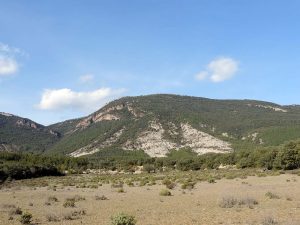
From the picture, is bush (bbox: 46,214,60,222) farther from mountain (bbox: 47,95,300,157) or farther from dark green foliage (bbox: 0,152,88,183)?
mountain (bbox: 47,95,300,157)

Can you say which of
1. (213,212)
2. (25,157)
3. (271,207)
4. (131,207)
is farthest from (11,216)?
(25,157)

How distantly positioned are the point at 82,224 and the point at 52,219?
2223mm

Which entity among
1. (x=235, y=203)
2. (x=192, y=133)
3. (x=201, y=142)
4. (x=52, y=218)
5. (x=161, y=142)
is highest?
(x=192, y=133)

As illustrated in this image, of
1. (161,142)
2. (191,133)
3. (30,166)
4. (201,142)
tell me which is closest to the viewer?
(30,166)

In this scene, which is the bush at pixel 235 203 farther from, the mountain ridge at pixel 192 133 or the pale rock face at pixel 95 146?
the pale rock face at pixel 95 146

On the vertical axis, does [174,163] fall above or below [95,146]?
below

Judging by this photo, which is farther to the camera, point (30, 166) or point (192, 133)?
point (192, 133)

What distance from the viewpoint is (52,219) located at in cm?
2245

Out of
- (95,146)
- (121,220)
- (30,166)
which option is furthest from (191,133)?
(121,220)

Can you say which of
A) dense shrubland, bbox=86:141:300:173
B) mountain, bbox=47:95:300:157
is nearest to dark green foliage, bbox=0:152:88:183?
dense shrubland, bbox=86:141:300:173

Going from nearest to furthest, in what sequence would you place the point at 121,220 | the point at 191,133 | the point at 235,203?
the point at 121,220, the point at 235,203, the point at 191,133

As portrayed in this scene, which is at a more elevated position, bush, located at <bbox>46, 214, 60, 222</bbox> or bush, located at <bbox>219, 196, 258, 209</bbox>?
bush, located at <bbox>219, 196, 258, 209</bbox>

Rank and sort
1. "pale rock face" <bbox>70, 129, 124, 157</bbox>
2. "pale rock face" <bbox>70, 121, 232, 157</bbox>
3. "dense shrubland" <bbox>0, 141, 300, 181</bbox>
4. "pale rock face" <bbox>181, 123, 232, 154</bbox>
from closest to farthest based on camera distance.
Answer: "dense shrubland" <bbox>0, 141, 300, 181</bbox>, "pale rock face" <bbox>181, 123, 232, 154</bbox>, "pale rock face" <bbox>70, 121, 232, 157</bbox>, "pale rock face" <bbox>70, 129, 124, 157</bbox>

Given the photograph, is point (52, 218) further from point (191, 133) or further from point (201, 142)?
point (191, 133)
